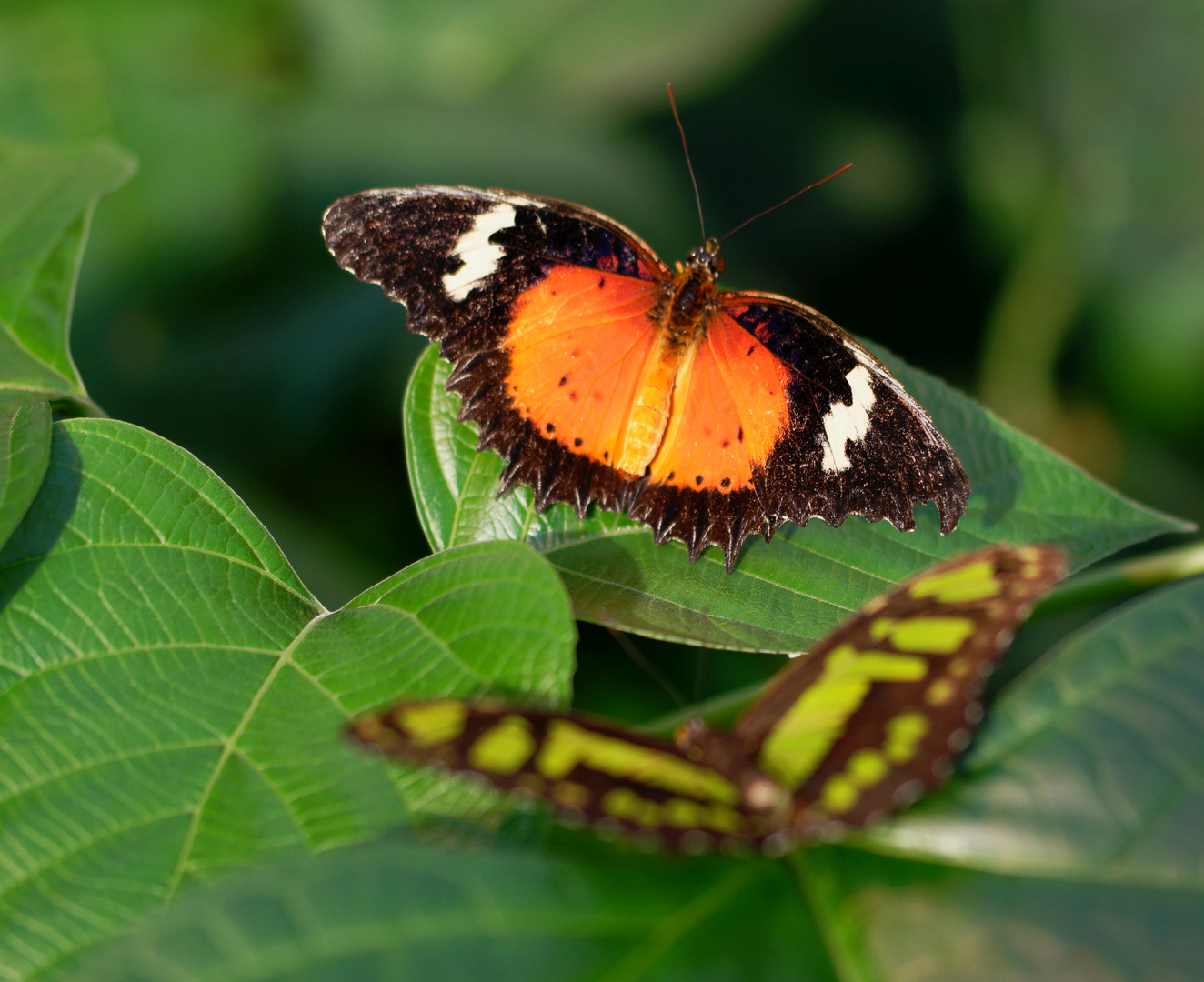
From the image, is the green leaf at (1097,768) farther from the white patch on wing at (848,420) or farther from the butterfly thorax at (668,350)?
the butterfly thorax at (668,350)

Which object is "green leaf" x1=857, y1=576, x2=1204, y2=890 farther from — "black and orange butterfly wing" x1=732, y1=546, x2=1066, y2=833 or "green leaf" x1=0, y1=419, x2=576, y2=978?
"green leaf" x1=0, y1=419, x2=576, y2=978

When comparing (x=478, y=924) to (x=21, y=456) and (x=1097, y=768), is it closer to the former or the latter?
(x=1097, y=768)

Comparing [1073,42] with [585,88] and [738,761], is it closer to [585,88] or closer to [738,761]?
[585,88]

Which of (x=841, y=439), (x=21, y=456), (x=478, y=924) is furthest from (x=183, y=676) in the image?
(x=841, y=439)

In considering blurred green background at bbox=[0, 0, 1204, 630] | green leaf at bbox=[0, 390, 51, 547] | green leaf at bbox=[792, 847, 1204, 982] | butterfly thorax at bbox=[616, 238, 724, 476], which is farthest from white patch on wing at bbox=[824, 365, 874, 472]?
blurred green background at bbox=[0, 0, 1204, 630]

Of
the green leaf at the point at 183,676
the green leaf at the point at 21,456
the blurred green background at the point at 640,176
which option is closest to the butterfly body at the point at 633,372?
the green leaf at the point at 183,676

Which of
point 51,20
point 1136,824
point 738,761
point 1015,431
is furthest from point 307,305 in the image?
point 1136,824

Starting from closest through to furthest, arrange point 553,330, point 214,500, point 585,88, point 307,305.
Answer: point 214,500, point 553,330, point 307,305, point 585,88
